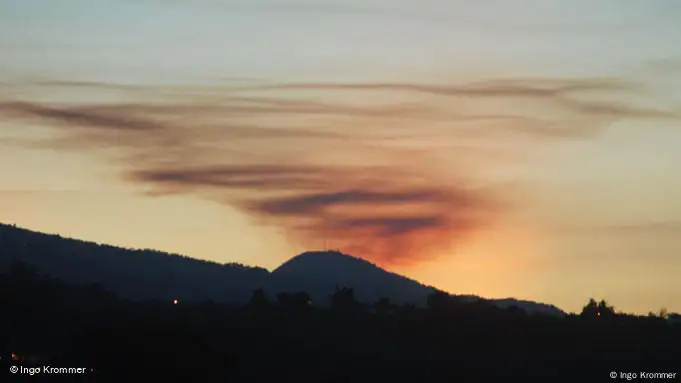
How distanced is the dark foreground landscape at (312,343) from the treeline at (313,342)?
11 cm

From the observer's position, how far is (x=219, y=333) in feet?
324

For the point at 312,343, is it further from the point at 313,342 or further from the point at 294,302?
the point at 294,302

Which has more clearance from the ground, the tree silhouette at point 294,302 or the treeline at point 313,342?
the tree silhouette at point 294,302

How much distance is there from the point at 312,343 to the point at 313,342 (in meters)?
0.63

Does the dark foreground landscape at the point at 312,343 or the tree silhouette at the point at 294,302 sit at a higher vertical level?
the tree silhouette at the point at 294,302

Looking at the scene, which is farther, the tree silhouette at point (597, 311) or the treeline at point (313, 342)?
the tree silhouette at point (597, 311)

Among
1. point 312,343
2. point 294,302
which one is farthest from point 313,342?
point 294,302

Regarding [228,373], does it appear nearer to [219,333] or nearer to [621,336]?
[219,333]

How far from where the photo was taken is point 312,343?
99.1m

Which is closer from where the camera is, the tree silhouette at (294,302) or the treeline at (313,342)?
the treeline at (313,342)

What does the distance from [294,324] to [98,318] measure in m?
15.0

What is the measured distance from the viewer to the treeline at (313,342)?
85.4 meters

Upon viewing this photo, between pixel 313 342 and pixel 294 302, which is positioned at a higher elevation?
pixel 294 302

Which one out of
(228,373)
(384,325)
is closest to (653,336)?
(384,325)
